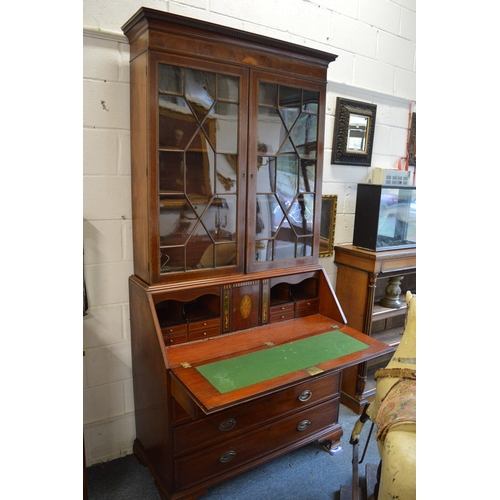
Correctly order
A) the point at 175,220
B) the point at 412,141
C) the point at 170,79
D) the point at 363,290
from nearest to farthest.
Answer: the point at 170,79, the point at 175,220, the point at 363,290, the point at 412,141

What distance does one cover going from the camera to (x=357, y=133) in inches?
100

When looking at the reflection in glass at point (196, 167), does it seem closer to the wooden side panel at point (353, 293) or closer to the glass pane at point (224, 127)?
the glass pane at point (224, 127)

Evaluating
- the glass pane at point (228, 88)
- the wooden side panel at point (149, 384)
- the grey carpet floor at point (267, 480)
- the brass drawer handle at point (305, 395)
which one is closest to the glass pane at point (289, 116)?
the glass pane at point (228, 88)

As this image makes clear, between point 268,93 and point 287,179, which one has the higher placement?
point 268,93

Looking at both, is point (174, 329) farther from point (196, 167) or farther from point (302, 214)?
point (302, 214)

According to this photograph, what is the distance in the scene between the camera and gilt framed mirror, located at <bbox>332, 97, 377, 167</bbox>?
245cm

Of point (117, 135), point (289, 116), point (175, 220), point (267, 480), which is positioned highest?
point (289, 116)

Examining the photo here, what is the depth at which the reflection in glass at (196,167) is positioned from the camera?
1.54 metres

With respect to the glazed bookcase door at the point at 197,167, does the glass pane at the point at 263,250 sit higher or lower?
lower

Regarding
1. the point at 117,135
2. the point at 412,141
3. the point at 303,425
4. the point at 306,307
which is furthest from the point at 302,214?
the point at 412,141

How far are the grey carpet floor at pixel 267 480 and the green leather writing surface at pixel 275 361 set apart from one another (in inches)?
27.5

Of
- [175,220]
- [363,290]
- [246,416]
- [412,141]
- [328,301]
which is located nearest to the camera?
[175,220]

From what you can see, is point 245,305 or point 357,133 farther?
point 357,133

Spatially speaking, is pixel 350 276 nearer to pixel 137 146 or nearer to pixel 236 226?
pixel 236 226
